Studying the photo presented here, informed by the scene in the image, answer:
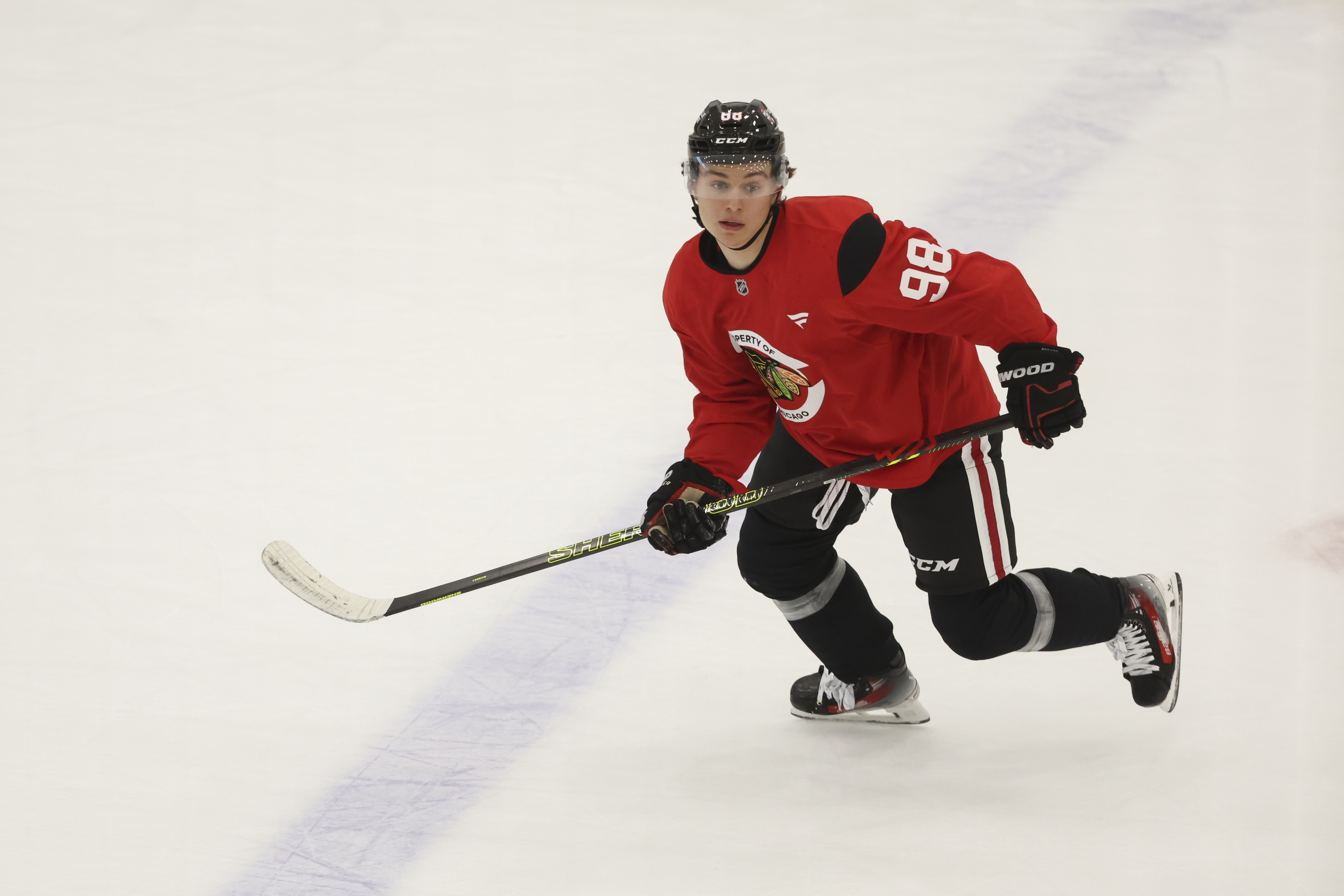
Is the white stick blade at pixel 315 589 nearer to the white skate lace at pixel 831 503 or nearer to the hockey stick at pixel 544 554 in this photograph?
the hockey stick at pixel 544 554

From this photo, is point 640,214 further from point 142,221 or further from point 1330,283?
point 1330,283

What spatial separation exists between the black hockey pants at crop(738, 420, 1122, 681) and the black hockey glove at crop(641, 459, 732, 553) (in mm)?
126

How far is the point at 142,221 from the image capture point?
405cm

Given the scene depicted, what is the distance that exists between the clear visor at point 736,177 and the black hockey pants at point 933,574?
54 centimetres

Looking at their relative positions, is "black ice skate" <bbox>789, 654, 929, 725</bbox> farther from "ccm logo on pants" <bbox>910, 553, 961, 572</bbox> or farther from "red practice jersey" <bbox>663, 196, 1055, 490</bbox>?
"red practice jersey" <bbox>663, 196, 1055, 490</bbox>

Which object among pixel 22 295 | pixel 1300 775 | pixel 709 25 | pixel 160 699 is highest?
pixel 709 25

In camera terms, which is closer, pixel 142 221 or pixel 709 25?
pixel 142 221

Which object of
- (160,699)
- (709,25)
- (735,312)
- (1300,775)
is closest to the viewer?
(735,312)

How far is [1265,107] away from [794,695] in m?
3.02

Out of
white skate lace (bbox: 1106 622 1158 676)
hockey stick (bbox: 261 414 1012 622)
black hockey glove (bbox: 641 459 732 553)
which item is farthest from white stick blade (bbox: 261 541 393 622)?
white skate lace (bbox: 1106 622 1158 676)

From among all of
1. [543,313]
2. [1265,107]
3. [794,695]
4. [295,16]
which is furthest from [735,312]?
[295,16]

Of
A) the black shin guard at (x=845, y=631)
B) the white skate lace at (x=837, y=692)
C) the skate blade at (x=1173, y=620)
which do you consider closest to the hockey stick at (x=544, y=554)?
the black shin guard at (x=845, y=631)

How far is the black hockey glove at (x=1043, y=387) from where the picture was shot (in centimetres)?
202

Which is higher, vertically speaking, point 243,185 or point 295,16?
point 295,16
